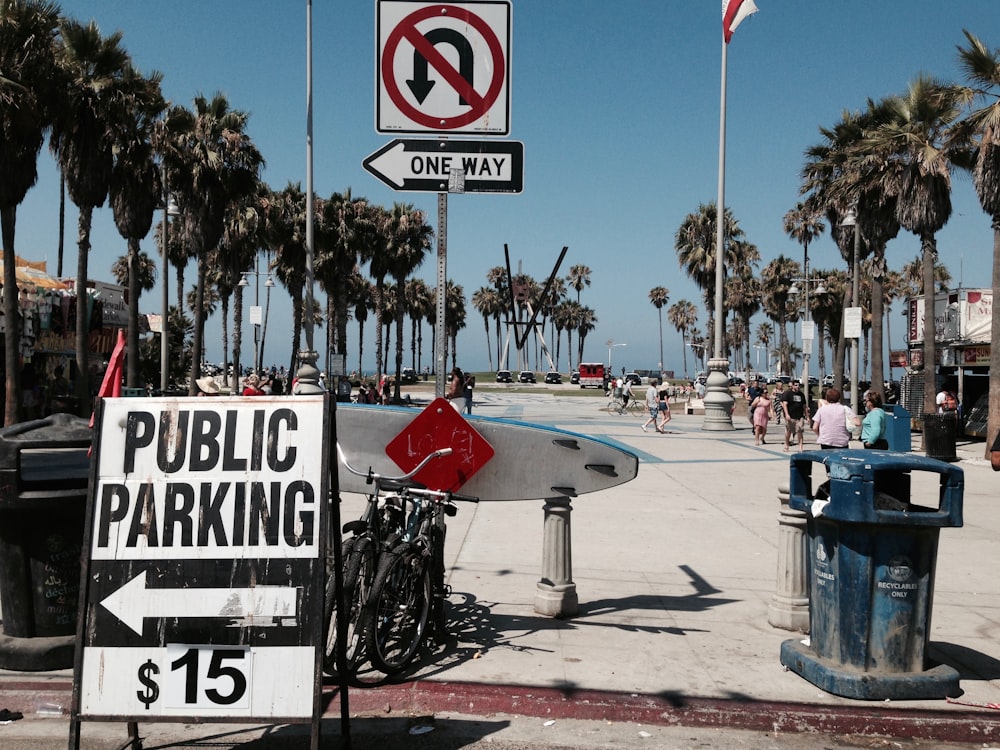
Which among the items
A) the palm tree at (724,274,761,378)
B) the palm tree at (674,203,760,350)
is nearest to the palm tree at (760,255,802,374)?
the palm tree at (724,274,761,378)

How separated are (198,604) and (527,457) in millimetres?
2761

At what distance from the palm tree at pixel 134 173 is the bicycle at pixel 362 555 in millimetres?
22522

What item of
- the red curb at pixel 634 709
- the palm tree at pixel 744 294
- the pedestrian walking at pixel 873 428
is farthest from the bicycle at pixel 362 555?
the palm tree at pixel 744 294

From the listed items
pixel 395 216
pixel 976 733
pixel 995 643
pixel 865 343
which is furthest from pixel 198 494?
pixel 865 343

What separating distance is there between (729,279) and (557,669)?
80839 mm

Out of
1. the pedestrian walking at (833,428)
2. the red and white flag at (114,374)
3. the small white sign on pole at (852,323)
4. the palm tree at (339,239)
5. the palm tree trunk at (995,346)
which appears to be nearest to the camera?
the red and white flag at (114,374)

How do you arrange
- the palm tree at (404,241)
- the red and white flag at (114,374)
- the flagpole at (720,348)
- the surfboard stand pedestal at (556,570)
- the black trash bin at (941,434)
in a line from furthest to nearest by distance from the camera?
the palm tree at (404,241)
the flagpole at (720,348)
the black trash bin at (941,434)
the surfboard stand pedestal at (556,570)
the red and white flag at (114,374)

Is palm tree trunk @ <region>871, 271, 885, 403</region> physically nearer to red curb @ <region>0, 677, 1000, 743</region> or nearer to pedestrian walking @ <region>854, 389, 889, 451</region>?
pedestrian walking @ <region>854, 389, 889, 451</region>

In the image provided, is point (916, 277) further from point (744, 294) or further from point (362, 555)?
point (362, 555)

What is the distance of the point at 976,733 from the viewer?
4.47m

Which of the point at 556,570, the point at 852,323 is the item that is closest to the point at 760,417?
the point at 852,323

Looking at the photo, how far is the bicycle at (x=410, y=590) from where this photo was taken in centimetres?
482

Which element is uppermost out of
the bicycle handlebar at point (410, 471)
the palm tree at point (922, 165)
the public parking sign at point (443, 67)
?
the palm tree at point (922, 165)

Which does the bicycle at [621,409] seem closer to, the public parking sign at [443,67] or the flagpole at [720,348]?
the flagpole at [720,348]
